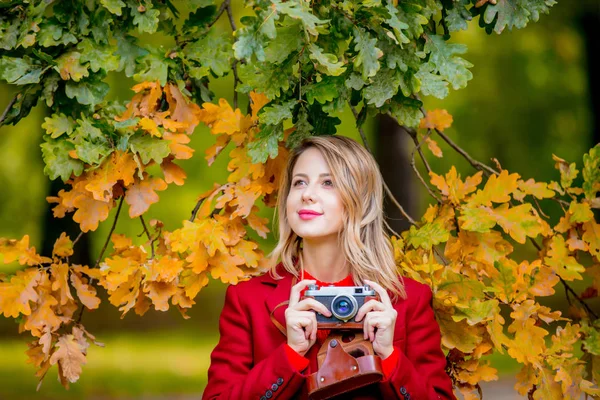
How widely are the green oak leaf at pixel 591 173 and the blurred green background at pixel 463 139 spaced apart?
633 centimetres

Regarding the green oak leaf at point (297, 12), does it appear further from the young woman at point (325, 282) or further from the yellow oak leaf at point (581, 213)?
the yellow oak leaf at point (581, 213)

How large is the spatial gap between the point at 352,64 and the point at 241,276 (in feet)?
2.93

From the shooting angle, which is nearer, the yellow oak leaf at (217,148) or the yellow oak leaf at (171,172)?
the yellow oak leaf at (171,172)

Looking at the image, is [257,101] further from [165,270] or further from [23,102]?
[23,102]

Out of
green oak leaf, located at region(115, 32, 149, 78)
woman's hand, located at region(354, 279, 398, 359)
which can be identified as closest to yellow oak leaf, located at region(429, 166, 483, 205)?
woman's hand, located at region(354, 279, 398, 359)

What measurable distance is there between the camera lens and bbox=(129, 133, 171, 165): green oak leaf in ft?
3.02

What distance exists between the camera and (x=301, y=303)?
259 centimetres

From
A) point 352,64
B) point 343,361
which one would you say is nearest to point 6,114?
point 352,64

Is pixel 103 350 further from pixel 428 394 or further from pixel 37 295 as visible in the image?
pixel 428 394

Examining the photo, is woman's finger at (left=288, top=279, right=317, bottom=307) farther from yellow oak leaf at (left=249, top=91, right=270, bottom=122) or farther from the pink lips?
yellow oak leaf at (left=249, top=91, right=270, bottom=122)

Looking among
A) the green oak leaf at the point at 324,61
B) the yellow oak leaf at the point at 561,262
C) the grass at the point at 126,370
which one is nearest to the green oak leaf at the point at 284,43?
the green oak leaf at the point at 324,61

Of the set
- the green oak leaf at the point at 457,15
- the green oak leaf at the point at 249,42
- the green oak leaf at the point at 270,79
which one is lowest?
the green oak leaf at the point at 270,79

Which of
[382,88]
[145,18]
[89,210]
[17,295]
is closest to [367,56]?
[382,88]

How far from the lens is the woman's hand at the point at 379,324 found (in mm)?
2582
